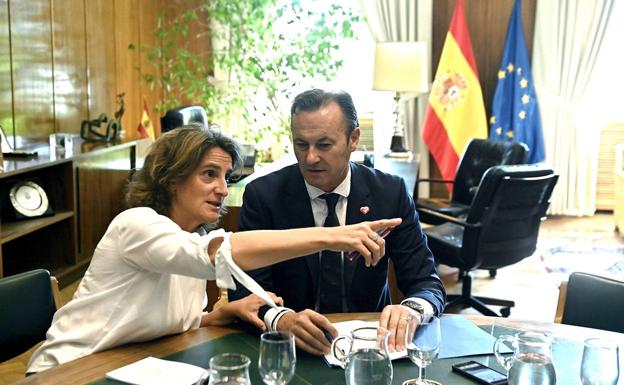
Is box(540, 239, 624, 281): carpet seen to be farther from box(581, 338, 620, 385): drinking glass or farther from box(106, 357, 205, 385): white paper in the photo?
box(106, 357, 205, 385): white paper

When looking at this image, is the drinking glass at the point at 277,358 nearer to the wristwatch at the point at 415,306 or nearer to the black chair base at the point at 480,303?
the wristwatch at the point at 415,306

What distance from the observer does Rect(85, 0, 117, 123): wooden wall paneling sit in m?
5.99

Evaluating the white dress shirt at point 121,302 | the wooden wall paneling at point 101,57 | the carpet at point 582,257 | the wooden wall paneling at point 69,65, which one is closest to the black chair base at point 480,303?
the carpet at point 582,257

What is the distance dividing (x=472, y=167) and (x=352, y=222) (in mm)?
3159

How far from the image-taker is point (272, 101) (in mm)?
6617

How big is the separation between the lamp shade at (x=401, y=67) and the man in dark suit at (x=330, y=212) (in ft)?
11.8

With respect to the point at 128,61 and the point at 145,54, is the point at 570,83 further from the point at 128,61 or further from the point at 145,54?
the point at 128,61

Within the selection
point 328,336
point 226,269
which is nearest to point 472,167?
point 328,336

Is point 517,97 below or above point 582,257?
above

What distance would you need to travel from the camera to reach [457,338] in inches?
75.6

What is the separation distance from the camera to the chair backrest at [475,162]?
522 cm

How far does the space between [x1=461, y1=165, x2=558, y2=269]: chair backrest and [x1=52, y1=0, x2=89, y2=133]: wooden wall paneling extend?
3.10 meters

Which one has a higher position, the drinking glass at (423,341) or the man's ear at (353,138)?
the man's ear at (353,138)

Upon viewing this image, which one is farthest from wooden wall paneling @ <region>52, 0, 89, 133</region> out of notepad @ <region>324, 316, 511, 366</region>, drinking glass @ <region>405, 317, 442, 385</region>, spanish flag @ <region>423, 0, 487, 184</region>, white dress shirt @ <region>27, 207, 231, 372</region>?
drinking glass @ <region>405, 317, 442, 385</region>
